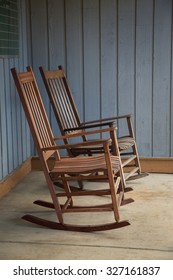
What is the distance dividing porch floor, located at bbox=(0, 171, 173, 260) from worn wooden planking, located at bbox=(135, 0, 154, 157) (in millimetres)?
784

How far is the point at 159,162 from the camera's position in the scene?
17.1ft

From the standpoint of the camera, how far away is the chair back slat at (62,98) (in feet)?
15.2

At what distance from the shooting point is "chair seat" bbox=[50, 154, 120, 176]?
368cm

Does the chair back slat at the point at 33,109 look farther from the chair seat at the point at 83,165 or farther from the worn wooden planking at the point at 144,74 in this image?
the worn wooden planking at the point at 144,74

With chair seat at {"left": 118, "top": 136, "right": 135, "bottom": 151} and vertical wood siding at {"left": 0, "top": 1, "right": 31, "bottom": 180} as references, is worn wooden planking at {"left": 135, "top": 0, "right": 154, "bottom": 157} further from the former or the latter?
vertical wood siding at {"left": 0, "top": 1, "right": 31, "bottom": 180}

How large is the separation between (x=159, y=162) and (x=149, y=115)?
1.59 ft

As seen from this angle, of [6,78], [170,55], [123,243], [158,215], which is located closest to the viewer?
[123,243]

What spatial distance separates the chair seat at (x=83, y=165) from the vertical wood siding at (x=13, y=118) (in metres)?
0.79

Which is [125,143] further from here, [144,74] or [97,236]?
[97,236]

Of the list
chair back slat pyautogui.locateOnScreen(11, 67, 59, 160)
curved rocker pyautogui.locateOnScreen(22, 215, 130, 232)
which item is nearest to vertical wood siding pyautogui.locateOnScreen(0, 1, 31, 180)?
chair back slat pyautogui.locateOnScreen(11, 67, 59, 160)

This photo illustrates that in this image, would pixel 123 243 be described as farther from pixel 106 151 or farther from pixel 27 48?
pixel 27 48

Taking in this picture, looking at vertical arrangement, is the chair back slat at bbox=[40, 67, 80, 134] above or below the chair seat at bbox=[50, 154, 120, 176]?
above

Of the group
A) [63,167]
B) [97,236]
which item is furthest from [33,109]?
[97,236]
